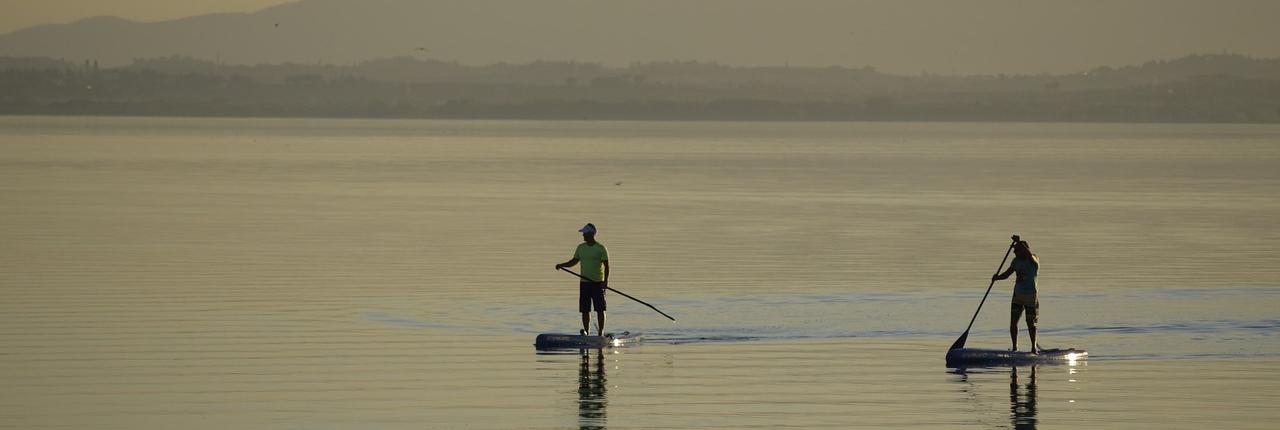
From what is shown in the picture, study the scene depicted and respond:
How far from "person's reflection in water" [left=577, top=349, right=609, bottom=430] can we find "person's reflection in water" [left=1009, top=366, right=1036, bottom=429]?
157 inches

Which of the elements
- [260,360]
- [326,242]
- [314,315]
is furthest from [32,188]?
[260,360]

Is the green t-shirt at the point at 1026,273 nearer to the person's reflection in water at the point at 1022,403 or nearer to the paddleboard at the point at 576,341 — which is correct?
the person's reflection in water at the point at 1022,403

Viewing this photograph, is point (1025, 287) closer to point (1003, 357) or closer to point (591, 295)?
point (1003, 357)

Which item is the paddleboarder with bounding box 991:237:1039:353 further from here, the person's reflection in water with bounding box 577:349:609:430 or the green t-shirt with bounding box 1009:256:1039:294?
the person's reflection in water with bounding box 577:349:609:430

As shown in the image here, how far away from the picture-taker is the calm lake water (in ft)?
65.1

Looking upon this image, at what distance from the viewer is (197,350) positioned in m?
23.9

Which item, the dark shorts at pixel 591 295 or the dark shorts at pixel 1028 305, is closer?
the dark shorts at pixel 1028 305

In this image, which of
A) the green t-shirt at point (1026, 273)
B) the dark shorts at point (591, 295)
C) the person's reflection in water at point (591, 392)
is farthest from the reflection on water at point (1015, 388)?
the dark shorts at point (591, 295)

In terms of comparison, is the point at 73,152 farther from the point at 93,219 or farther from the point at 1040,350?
the point at 1040,350

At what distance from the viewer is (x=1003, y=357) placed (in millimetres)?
23250

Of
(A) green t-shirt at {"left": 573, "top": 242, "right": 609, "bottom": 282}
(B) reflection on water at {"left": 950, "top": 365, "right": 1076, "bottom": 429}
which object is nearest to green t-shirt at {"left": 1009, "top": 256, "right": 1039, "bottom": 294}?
(B) reflection on water at {"left": 950, "top": 365, "right": 1076, "bottom": 429}

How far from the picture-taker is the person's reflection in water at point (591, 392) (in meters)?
19.0

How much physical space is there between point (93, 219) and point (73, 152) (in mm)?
78589

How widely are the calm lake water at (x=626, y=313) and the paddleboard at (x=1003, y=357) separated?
22 centimetres
